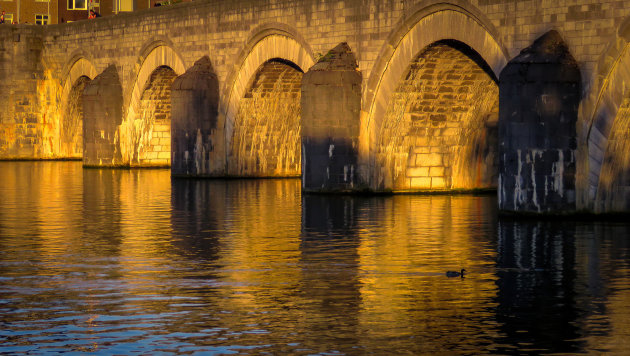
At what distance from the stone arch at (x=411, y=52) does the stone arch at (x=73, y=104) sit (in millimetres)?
21143

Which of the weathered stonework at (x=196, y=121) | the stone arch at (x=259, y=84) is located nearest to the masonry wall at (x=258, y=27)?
the stone arch at (x=259, y=84)

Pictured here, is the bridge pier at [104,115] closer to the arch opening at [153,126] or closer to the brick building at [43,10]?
the arch opening at [153,126]

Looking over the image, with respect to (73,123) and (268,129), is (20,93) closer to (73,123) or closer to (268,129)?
(73,123)

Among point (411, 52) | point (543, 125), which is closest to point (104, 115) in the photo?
point (411, 52)

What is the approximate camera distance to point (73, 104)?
52094mm

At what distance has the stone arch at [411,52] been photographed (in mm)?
24828

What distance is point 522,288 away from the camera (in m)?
13.6

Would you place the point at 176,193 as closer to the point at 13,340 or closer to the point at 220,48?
the point at 220,48

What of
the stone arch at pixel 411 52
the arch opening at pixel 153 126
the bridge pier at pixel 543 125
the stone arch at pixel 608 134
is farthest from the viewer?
the arch opening at pixel 153 126

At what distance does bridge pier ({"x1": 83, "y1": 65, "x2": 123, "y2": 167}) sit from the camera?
146 feet

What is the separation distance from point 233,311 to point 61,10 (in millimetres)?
71263

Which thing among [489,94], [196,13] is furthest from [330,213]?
[196,13]

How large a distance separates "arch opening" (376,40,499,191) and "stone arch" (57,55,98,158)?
21.5m

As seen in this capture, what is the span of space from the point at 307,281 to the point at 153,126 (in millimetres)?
30993
